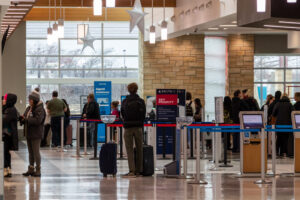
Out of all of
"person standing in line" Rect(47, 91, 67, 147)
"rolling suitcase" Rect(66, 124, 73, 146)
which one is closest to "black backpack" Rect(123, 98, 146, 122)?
"person standing in line" Rect(47, 91, 67, 147)

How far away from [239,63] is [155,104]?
6.59 metres

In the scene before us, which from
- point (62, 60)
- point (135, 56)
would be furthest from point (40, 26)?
point (135, 56)

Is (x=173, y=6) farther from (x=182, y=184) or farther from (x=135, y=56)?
(x=182, y=184)

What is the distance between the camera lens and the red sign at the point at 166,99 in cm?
1427

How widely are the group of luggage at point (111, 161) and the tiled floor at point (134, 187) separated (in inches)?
6.7

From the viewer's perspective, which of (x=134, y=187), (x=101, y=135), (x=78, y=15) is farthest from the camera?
(x=78, y=15)

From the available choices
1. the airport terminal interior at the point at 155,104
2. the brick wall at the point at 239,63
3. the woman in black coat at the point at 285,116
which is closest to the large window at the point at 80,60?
the airport terminal interior at the point at 155,104

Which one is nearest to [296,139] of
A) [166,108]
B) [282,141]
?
[166,108]

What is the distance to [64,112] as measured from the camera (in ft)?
67.5

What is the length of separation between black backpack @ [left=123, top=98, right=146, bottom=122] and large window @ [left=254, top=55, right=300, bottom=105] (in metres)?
14.7

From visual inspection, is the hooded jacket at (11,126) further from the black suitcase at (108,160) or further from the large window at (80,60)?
the large window at (80,60)

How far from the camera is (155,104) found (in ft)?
62.7

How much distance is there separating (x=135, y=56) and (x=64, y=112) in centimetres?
911

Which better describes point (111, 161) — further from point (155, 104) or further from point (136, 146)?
point (155, 104)
